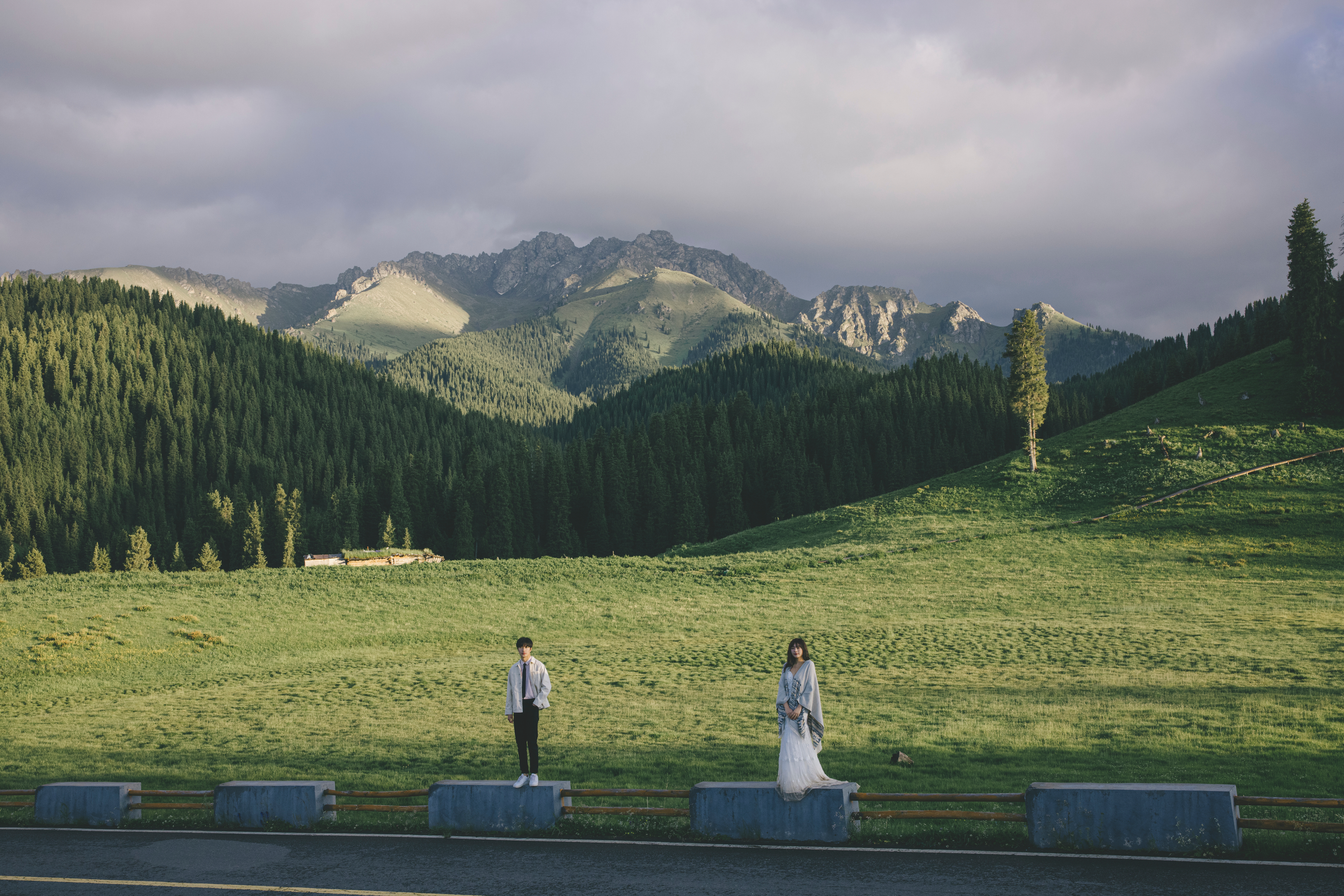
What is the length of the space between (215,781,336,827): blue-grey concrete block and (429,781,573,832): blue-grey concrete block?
2644mm

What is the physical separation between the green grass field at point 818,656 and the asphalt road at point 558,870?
1.31 meters

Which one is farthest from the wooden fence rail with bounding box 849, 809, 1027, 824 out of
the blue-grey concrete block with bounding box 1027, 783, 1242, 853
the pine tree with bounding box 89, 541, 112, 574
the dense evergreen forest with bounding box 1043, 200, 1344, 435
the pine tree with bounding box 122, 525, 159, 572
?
the pine tree with bounding box 122, 525, 159, 572

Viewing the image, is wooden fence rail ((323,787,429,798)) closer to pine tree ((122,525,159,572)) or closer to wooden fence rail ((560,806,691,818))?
wooden fence rail ((560,806,691,818))

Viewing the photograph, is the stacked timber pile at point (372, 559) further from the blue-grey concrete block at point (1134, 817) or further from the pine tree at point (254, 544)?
the blue-grey concrete block at point (1134, 817)

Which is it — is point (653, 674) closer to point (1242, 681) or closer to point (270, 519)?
point (1242, 681)

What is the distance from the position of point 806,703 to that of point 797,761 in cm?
111

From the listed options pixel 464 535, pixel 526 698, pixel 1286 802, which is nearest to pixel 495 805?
pixel 526 698

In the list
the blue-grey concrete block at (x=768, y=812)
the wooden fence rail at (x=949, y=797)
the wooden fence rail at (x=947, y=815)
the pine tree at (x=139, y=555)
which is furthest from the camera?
the pine tree at (x=139, y=555)

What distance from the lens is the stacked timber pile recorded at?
267 ft

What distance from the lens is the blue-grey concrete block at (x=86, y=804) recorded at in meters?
18.8

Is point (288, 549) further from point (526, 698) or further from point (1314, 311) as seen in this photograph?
point (1314, 311)

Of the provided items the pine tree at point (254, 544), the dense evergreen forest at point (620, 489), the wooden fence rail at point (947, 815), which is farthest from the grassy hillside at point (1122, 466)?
the pine tree at point (254, 544)

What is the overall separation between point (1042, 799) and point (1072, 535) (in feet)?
216

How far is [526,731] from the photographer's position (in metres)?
18.2
